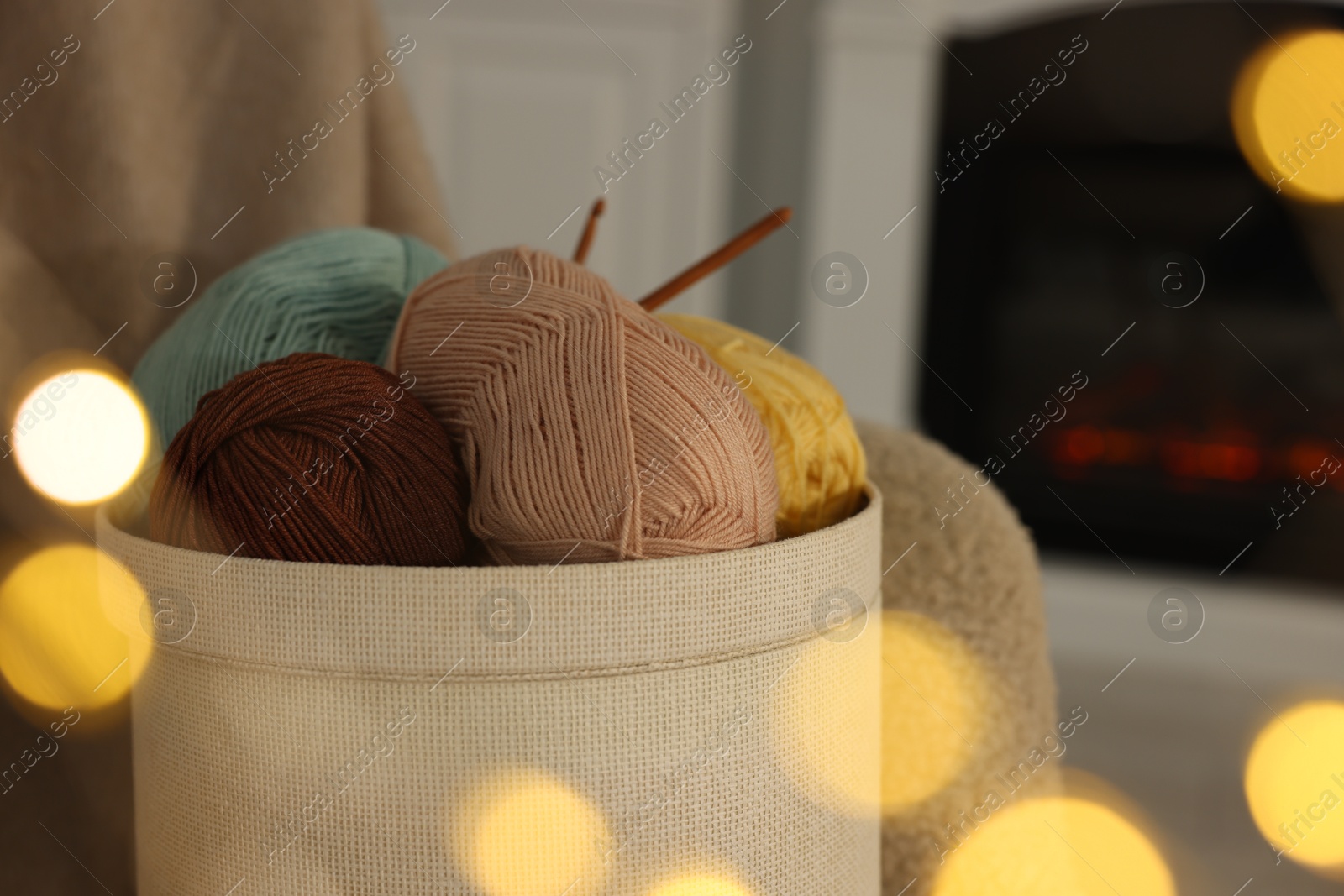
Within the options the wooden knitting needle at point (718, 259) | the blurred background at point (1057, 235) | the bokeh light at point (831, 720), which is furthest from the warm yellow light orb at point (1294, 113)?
the bokeh light at point (831, 720)

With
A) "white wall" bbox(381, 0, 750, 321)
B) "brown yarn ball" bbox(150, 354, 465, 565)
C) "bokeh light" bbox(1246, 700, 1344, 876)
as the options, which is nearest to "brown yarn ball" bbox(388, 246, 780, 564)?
"brown yarn ball" bbox(150, 354, 465, 565)

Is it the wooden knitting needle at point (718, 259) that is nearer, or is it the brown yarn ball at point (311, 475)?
the brown yarn ball at point (311, 475)

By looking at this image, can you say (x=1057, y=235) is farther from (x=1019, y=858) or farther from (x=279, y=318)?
(x=279, y=318)

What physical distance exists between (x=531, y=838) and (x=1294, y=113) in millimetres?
1875

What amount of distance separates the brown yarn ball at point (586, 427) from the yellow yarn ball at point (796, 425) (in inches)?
1.1

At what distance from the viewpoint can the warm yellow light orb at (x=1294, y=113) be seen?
1736mm

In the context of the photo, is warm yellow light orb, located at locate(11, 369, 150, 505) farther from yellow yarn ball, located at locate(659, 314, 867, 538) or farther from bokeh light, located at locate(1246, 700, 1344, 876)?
bokeh light, located at locate(1246, 700, 1344, 876)

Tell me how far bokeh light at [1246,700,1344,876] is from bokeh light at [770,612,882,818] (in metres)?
0.97

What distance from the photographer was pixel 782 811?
1.29 ft

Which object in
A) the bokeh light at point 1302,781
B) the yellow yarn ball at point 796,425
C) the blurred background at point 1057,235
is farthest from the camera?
the blurred background at point 1057,235

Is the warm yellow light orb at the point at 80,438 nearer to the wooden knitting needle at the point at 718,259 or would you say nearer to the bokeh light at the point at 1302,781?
the wooden knitting needle at the point at 718,259

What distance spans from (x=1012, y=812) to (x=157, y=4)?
0.65 meters

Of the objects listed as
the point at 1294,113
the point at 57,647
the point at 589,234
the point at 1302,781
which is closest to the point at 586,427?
the point at 589,234

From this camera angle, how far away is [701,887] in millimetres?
380
